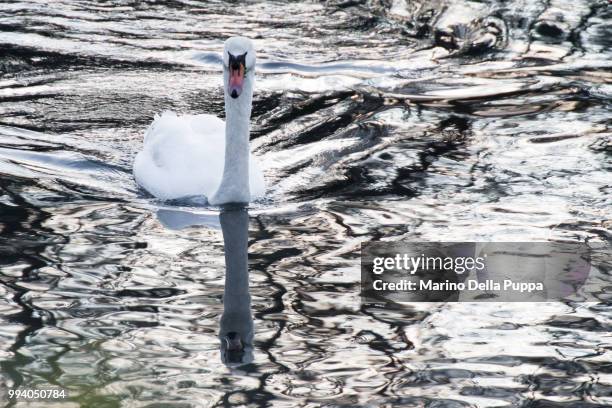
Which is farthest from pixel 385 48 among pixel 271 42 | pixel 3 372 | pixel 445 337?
pixel 3 372

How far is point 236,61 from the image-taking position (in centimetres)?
825

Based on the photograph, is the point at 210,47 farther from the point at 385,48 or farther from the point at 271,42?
the point at 385,48

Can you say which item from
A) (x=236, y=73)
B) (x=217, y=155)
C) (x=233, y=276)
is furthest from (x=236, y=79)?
(x=233, y=276)

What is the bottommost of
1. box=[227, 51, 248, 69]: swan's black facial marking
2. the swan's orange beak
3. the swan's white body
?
the swan's white body

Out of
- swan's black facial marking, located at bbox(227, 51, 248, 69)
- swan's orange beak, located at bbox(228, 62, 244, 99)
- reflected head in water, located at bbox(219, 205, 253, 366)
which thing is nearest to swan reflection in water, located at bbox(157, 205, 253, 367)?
reflected head in water, located at bbox(219, 205, 253, 366)

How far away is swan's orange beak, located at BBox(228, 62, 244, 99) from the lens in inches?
325

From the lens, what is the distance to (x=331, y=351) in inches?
239

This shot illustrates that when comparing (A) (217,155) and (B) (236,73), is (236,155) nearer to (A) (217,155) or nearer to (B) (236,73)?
(A) (217,155)

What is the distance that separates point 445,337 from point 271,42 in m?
7.85

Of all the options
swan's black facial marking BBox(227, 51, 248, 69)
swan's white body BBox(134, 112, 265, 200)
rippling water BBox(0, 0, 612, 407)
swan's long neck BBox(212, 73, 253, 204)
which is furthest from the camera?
swan's white body BBox(134, 112, 265, 200)

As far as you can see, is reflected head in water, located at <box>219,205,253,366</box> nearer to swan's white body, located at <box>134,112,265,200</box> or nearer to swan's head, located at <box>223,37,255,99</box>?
swan's white body, located at <box>134,112,265,200</box>

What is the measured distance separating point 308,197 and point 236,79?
1.18m

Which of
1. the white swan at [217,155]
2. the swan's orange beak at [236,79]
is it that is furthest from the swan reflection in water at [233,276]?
the swan's orange beak at [236,79]

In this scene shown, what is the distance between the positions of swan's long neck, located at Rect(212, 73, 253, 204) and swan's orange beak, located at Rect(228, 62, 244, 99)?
1.03 feet
